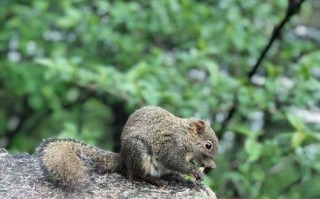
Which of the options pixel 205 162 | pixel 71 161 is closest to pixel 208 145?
pixel 205 162

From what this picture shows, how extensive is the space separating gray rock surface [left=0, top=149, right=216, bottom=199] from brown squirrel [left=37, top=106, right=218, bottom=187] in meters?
0.04

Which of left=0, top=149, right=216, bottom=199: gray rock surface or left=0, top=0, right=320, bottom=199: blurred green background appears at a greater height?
left=0, top=0, right=320, bottom=199: blurred green background

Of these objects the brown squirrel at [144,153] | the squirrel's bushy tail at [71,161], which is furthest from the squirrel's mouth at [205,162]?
the squirrel's bushy tail at [71,161]

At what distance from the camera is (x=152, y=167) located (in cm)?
326

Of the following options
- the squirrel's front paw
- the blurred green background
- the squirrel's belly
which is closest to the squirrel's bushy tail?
the squirrel's belly

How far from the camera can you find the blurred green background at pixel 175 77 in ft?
15.3

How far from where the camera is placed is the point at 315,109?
222 inches

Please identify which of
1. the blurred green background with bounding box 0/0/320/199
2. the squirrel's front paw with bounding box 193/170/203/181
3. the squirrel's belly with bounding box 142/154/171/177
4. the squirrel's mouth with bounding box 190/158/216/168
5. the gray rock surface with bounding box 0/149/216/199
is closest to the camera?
the gray rock surface with bounding box 0/149/216/199

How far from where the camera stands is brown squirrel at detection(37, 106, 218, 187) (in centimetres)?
302

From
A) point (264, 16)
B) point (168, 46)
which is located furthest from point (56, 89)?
point (264, 16)

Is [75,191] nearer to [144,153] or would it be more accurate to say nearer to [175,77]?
[144,153]

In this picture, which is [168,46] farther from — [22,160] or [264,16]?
[22,160]

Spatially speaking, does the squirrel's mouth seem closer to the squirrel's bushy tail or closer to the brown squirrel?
the brown squirrel

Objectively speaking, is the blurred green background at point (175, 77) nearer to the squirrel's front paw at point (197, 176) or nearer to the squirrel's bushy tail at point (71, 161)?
the squirrel's front paw at point (197, 176)
